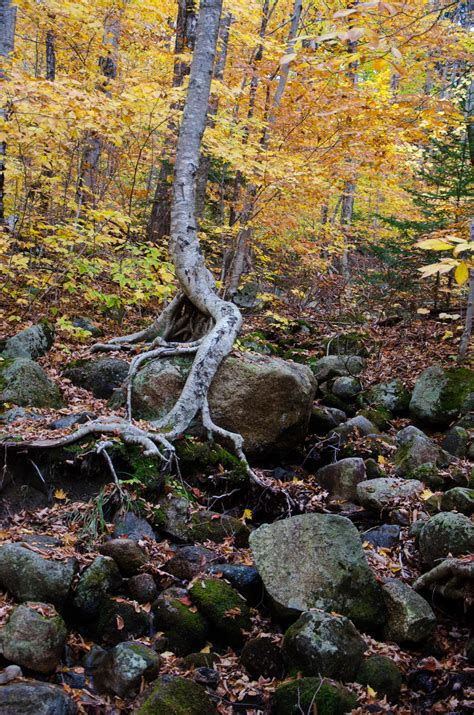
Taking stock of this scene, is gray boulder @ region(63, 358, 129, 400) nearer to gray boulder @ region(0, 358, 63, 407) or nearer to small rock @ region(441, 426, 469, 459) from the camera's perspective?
gray boulder @ region(0, 358, 63, 407)

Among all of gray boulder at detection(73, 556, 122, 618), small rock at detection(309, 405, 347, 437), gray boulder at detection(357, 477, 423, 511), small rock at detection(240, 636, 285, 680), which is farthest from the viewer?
small rock at detection(309, 405, 347, 437)

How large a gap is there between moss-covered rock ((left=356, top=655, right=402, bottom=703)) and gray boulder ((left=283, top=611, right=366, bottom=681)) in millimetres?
65

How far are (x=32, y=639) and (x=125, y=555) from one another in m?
1.12

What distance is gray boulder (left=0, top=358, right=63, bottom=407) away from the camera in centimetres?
690

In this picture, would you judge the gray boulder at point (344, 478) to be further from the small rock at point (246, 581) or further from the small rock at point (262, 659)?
the small rock at point (262, 659)

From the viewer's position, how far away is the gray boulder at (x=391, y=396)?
356 inches

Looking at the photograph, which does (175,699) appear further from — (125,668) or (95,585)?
(95,585)

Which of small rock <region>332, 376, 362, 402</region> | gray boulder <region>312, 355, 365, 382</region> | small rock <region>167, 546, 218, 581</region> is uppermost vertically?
gray boulder <region>312, 355, 365, 382</region>

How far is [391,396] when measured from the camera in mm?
9188

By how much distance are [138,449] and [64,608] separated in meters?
1.94

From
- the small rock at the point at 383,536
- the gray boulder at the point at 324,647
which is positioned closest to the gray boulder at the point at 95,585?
the gray boulder at the point at 324,647

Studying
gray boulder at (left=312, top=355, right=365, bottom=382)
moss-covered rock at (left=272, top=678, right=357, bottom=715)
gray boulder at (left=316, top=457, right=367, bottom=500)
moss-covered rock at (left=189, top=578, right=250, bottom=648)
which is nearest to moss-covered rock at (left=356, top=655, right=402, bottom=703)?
moss-covered rock at (left=272, top=678, right=357, bottom=715)

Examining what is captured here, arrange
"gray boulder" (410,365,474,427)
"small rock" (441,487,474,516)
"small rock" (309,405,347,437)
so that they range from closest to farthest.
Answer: "small rock" (441,487,474,516) < "gray boulder" (410,365,474,427) < "small rock" (309,405,347,437)

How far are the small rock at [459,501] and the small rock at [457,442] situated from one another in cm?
191
